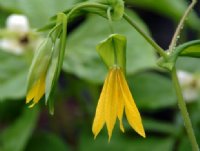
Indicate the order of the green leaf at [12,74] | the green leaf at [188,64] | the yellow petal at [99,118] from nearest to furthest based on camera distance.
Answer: the yellow petal at [99,118], the green leaf at [12,74], the green leaf at [188,64]

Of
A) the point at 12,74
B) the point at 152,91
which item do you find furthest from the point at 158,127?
the point at 12,74

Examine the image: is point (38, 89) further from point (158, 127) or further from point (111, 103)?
point (158, 127)

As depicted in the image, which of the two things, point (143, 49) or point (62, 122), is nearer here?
point (143, 49)

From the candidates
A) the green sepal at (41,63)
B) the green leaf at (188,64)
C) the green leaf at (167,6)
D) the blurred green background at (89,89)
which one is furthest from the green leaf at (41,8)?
the green sepal at (41,63)

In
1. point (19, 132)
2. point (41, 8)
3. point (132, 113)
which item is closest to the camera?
point (132, 113)

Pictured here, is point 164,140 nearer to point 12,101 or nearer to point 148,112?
point 148,112

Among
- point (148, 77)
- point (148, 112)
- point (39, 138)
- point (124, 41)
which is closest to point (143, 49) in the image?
point (148, 77)

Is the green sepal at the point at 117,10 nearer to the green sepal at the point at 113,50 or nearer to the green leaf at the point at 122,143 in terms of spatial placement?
the green sepal at the point at 113,50
